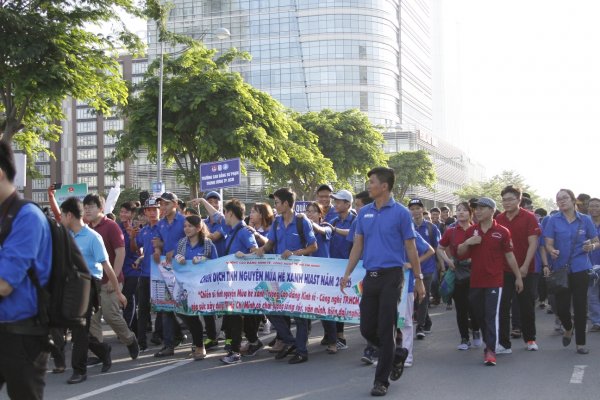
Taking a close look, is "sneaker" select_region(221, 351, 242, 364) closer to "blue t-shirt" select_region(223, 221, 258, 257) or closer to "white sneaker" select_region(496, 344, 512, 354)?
"blue t-shirt" select_region(223, 221, 258, 257)

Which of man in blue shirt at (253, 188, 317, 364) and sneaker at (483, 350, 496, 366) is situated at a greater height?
man in blue shirt at (253, 188, 317, 364)

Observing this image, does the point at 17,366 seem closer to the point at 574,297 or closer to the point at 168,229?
the point at 168,229

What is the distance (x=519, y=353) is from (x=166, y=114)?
17250 mm

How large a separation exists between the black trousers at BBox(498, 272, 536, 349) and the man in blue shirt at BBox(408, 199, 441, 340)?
1448 mm

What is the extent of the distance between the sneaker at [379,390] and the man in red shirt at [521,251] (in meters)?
2.55

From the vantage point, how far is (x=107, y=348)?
26.1 feet

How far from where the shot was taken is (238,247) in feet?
29.1

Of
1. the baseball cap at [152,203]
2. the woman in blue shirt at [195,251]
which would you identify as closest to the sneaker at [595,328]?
the woman in blue shirt at [195,251]

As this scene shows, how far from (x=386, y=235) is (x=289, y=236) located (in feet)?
→ 7.16

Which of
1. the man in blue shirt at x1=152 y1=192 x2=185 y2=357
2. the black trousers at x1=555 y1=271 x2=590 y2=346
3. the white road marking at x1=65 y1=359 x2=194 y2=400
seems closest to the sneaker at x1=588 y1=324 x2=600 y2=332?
the black trousers at x1=555 y1=271 x2=590 y2=346

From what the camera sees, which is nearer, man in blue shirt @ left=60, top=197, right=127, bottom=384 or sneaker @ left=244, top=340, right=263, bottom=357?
man in blue shirt @ left=60, top=197, right=127, bottom=384

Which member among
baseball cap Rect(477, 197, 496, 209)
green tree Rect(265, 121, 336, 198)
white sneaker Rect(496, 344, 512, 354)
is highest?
green tree Rect(265, 121, 336, 198)

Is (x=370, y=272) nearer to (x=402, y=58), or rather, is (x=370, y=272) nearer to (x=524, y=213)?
(x=524, y=213)

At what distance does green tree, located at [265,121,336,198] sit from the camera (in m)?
30.7
